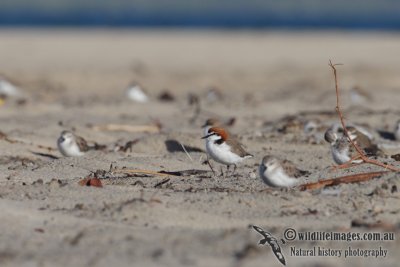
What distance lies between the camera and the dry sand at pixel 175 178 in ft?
20.2

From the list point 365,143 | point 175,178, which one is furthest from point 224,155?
point 365,143

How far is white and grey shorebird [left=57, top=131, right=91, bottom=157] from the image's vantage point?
10305 mm

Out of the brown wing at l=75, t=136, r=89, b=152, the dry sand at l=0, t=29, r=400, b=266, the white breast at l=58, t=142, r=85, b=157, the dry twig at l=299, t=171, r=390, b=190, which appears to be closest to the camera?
the dry sand at l=0, t=29, r=400, b=266

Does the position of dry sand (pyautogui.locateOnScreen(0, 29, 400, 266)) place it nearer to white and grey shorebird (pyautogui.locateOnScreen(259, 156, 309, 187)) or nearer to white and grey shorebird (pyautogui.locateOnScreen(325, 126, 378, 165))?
white and grey shorebird (pyautogui.locateOnScreen(259, 156, 309, 187))

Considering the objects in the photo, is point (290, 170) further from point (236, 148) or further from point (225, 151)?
point (236, 148)

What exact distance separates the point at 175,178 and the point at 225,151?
1097mm

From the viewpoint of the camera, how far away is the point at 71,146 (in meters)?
10.4

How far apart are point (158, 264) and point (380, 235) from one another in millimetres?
1512

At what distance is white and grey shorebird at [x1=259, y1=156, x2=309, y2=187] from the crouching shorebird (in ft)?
4.69

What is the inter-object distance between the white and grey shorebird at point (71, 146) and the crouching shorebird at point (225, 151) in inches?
57.3

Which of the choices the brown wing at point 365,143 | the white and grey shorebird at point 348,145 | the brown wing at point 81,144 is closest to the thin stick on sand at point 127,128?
the brown wing at point 81,144

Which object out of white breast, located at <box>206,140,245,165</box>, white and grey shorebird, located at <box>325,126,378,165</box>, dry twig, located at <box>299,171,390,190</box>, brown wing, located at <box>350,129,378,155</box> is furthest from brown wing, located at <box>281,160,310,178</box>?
brown wing, located at <box>350,129,378,155</box>

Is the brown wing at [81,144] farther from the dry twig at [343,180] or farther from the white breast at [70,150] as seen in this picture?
the dry twig at [343,180]

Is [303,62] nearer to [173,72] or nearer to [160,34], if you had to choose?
[173,72]
